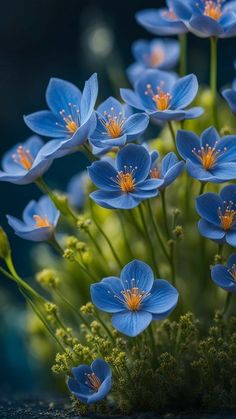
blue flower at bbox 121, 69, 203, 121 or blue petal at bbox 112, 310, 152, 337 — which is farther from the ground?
blue flower at bbox 121, 69, 203, 121

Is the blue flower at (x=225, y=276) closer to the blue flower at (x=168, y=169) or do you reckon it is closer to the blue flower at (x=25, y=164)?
the blue flower at (x=168, y=169)

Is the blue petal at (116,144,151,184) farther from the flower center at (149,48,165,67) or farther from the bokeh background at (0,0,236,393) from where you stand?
the bokeh background at (0,0,236,393)

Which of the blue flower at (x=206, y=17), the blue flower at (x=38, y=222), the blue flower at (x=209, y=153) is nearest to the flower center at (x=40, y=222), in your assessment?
the blue flower at (x=38, y=222)

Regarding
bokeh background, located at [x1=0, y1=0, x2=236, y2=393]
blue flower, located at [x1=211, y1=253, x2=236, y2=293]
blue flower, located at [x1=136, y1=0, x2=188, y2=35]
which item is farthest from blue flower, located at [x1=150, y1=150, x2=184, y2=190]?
bokeh background, located at [x1=0, y1=0, x2=236, y2=393]

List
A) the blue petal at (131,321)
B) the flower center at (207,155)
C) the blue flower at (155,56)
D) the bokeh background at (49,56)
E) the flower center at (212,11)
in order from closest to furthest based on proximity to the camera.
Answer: the blue petal at (131,321) < the flower center at (207,155) < the flower center at (212,11) < the blue flower at (155,56) < the bokeh background at (49,56)

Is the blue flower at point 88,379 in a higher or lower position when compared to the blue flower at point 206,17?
lower

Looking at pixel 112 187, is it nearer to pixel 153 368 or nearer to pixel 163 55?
pixel 153 368

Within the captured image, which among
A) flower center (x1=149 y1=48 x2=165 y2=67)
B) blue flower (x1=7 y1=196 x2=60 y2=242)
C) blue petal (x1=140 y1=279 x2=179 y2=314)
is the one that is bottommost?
blue petal (x1=140 y1=279 x2=179 y2=314)
